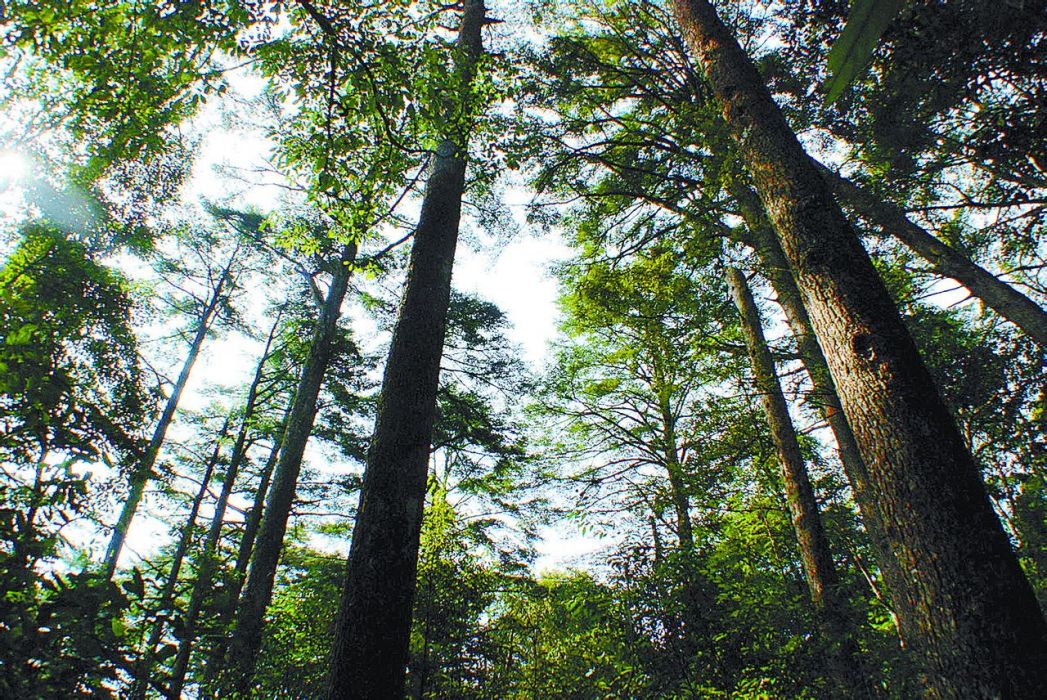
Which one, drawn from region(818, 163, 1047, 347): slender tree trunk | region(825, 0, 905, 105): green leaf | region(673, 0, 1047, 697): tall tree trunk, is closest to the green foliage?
region(825, 0, 905, 105): green leaf

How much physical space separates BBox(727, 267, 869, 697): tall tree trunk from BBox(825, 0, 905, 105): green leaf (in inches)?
174

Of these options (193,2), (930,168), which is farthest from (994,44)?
(193,2)

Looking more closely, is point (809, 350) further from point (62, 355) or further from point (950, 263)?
point (62, 355)

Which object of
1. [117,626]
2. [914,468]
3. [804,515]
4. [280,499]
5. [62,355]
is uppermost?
[62,355]

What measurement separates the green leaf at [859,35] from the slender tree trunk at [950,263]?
562 cm

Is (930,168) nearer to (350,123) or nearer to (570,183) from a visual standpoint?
(570,183)

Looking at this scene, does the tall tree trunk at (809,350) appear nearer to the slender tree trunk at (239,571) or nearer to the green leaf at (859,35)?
the green leaf at (859,35)

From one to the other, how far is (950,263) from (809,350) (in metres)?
1.86

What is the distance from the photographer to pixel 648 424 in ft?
34.3

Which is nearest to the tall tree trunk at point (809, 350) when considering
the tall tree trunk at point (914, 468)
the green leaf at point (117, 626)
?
the tall tree trunk at point (914, 468)

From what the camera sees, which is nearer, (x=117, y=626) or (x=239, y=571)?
(x=117, y=626)

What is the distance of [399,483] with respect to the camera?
9.26 feet

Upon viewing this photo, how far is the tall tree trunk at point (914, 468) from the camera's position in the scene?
1664mm

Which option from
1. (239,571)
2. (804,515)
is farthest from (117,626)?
(804,515)
